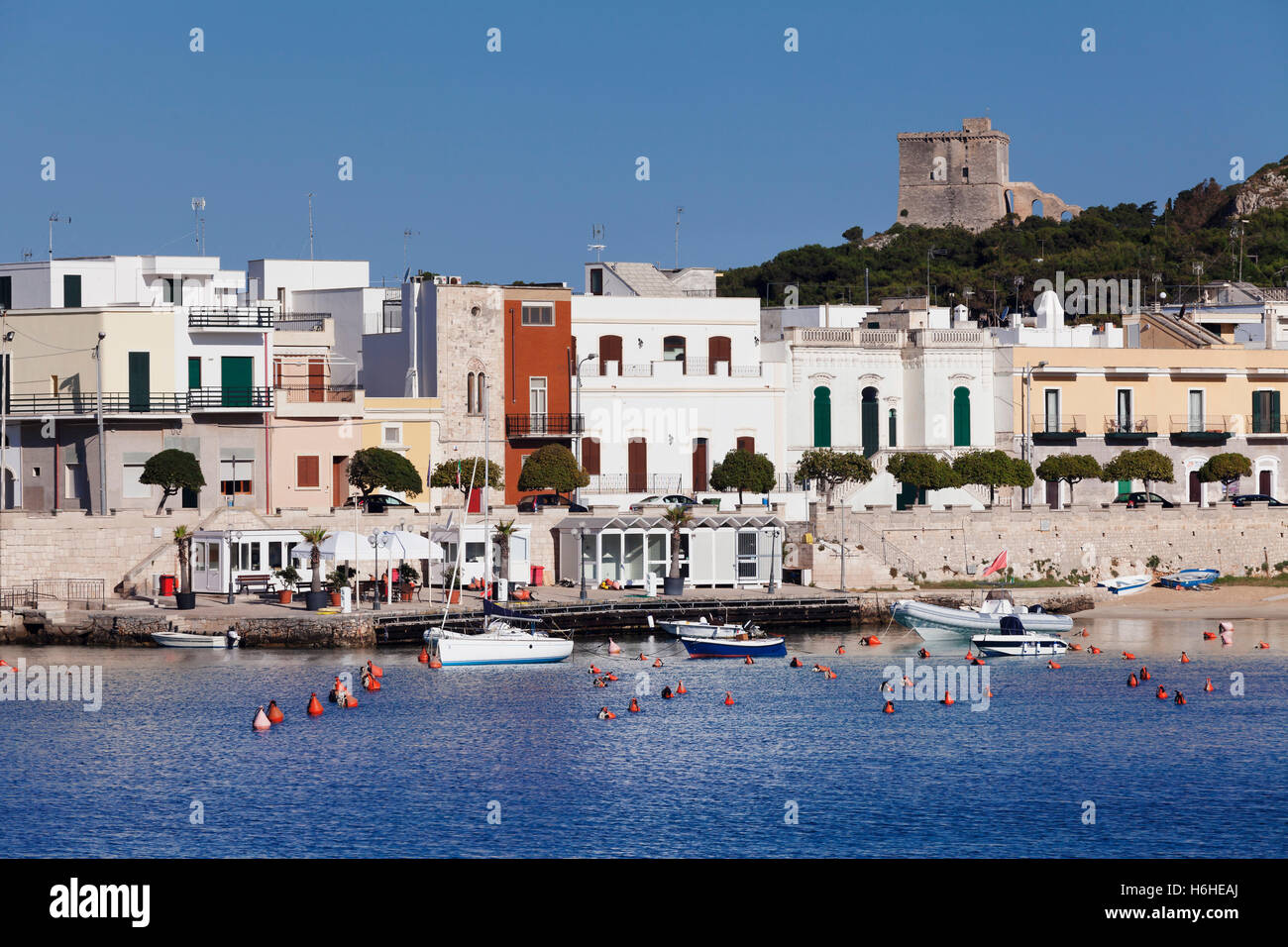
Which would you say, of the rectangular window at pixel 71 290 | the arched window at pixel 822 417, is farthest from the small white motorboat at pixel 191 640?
the arched window at pixel 822 417

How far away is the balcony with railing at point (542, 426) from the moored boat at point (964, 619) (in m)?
14.9

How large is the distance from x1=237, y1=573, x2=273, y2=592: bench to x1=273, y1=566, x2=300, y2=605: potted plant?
886 millimetres

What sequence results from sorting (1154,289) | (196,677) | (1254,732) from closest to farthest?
(1254,732) < (196,677) < (1154,289)

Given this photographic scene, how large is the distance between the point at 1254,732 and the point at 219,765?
73.8 ft

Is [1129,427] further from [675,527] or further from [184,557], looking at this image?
[184,557]

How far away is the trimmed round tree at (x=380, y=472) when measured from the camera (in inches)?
2066

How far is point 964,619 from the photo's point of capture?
159 ft

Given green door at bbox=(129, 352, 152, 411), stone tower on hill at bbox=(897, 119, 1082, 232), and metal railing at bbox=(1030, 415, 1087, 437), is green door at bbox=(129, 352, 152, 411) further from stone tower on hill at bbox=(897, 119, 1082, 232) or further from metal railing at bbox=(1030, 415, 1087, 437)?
stone tower on hill at bbox=(897, 119, 1082, 232)

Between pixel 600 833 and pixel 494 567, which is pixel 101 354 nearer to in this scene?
pixel 494 567

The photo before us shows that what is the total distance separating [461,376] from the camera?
5809 centimetres

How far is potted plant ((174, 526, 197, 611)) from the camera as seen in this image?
4572 cm

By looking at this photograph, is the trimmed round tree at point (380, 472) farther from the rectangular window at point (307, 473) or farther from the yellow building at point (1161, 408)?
the yellow building at point (1161, 408)

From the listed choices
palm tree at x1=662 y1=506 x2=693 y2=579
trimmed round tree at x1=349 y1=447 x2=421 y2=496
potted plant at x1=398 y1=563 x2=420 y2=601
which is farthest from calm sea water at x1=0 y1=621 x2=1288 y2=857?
trimmed round tree at x1=349 y1=447 x2=421 y2=496
